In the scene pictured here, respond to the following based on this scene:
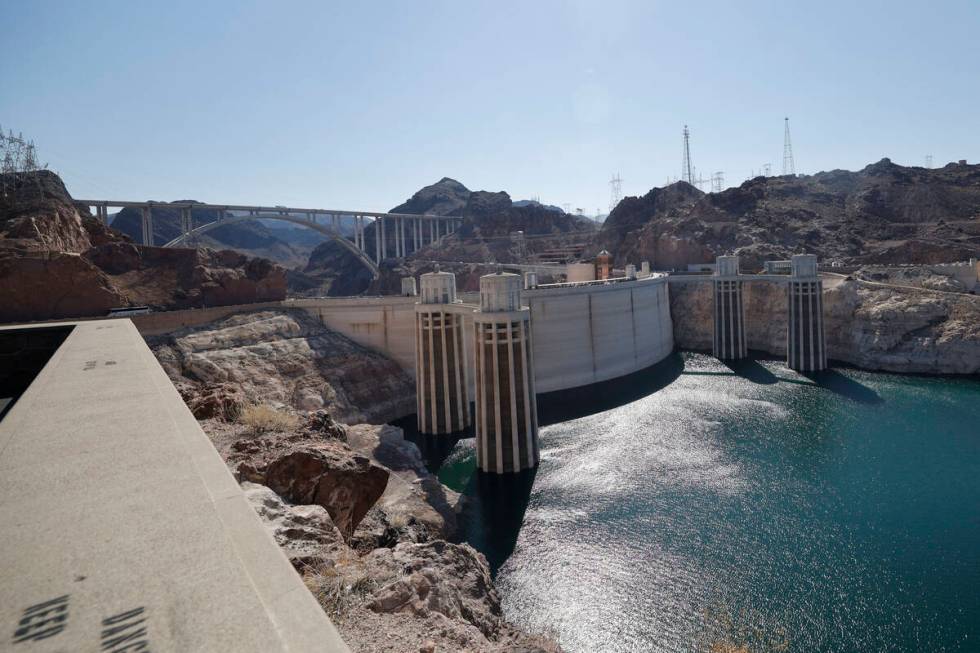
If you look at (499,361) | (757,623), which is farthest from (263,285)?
(757,623)

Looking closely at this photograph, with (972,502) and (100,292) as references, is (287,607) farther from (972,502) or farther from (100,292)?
(100,292)

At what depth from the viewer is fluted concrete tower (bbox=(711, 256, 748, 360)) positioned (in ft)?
178

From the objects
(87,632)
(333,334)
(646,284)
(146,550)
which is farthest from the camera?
(646,284)

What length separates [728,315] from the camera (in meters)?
54.6

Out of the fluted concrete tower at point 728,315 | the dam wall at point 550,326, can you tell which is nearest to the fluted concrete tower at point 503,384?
the dam wall at point 550,326

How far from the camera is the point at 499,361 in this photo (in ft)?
93.6

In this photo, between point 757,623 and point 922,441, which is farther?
point 922,441

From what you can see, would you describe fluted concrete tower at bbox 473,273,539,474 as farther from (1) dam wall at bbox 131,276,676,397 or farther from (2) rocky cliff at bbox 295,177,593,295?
(2) rocky cliff at bbox 295,177,593,295

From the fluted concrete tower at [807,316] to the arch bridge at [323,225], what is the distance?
5481 centimetres

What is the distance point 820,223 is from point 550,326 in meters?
52.4

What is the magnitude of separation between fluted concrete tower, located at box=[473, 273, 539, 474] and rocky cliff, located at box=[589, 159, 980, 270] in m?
49.5

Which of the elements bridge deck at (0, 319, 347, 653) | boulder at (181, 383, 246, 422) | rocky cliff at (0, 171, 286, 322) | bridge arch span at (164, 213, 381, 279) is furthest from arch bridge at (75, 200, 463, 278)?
bridge deck at (0, 319, 347, 653)

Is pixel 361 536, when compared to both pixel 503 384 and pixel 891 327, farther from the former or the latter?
pixel 891 327

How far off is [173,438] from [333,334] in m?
35.1
